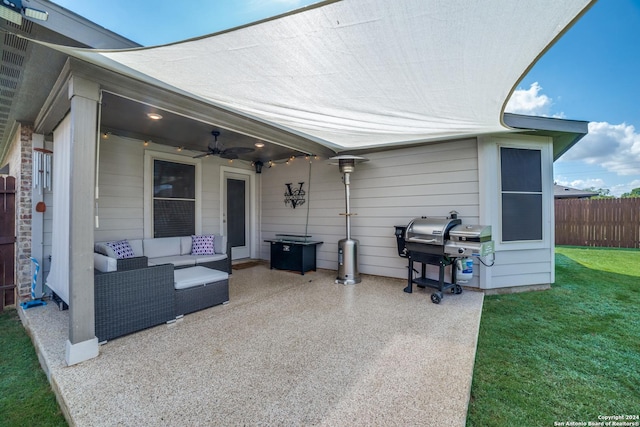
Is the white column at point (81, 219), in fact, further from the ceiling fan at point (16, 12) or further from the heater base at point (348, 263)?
the heater base at point (348, 263)

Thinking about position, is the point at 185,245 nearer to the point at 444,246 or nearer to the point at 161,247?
the point at 161,247

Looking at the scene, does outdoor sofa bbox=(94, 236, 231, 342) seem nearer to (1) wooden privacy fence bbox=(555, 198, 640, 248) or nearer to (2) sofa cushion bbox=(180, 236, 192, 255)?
(2) sofa cushion bbox=(180, 236, 192, 255)

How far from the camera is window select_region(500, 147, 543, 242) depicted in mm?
4418

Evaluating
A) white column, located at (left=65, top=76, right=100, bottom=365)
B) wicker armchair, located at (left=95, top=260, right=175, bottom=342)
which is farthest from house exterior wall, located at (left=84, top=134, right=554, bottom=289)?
white column, located at (left=65, top=76, right=100, bottom=365)

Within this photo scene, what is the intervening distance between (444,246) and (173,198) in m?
5.12

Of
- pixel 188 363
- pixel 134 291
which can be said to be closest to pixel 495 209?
pixel 188 363

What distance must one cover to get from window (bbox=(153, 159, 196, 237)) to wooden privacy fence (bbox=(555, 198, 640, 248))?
12.6 m

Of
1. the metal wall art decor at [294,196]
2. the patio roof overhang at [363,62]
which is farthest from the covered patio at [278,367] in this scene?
the metal wall art decor at [294,196]

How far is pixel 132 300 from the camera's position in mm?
2764

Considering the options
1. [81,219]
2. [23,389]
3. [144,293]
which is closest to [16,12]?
[81,219]

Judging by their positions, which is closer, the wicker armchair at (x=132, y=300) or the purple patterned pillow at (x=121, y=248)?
the wicker armchair at (x=132, y=300)

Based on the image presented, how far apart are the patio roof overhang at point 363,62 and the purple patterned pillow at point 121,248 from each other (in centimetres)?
268

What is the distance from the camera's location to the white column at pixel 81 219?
2223mm

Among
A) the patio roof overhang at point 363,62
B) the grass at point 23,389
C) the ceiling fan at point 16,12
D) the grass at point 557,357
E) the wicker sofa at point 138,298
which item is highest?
the ceiling fan at point 16,12
